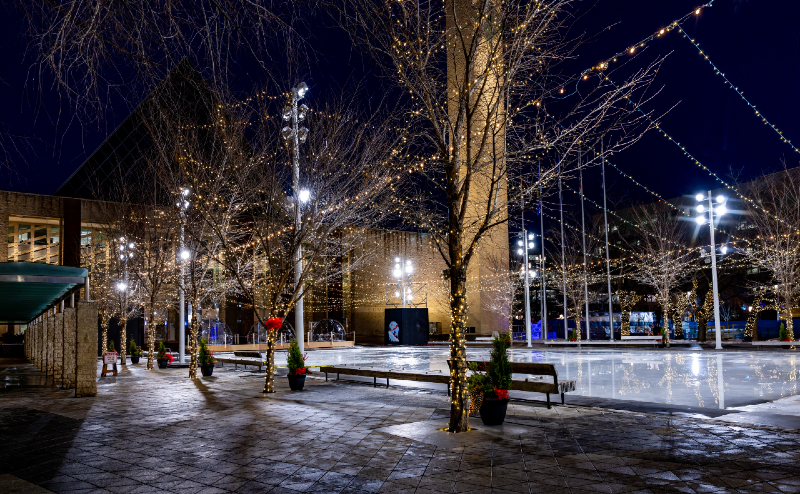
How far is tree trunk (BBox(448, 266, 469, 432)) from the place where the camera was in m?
8.52

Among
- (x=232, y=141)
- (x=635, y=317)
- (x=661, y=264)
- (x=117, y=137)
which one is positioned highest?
(x=117, y=137)

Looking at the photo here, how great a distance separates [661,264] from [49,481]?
115 feet

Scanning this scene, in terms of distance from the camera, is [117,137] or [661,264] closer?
[661,264]

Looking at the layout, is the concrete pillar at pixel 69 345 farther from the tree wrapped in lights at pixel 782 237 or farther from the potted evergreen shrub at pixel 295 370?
the tree wrapped in lights at pixel 782 237

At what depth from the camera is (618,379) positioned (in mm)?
15844

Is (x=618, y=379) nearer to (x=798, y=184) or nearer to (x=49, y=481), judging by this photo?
(x=49, y=481)

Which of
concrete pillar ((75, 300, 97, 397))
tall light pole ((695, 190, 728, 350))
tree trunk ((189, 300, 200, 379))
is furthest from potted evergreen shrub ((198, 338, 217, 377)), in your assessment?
tall light pole ((695, 190, 728, 350))

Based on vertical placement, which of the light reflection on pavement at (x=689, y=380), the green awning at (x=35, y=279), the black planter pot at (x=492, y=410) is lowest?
the light reflection on pavement at (x=689, y=380)

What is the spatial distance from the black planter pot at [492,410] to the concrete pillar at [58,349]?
1214 centimetres

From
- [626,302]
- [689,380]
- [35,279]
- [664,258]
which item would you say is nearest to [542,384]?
[689,380]

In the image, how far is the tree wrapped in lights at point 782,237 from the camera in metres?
30.0

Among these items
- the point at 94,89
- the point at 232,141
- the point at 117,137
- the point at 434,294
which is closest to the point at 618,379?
the point at 232,141

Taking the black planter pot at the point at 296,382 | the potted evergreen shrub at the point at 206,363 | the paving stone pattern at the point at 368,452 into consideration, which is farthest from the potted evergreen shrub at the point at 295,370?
the potted evergreen shrub at the point at 206,363

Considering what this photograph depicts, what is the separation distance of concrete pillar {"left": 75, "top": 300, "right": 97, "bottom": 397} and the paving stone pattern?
2.02 m
